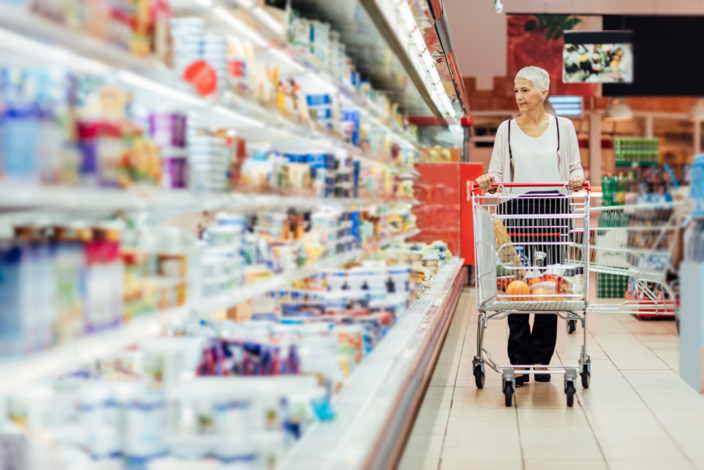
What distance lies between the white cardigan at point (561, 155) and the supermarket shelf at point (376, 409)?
0.99 meters

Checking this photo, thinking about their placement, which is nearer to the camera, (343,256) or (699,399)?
(343,256)

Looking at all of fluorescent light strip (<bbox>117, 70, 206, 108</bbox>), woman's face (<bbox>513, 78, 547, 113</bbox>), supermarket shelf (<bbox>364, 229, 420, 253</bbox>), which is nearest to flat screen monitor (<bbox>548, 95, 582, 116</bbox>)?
supermarket shelf (<bbox>364, 229, 420, 253</bbox>)

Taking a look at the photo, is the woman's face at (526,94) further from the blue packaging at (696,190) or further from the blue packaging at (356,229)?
the blue packaging at (696,190)

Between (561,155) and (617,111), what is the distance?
994 centimetres

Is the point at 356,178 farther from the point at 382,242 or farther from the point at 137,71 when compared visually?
the point at 137,71

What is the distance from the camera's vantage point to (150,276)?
1878 mm

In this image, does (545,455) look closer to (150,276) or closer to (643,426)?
(643,426)

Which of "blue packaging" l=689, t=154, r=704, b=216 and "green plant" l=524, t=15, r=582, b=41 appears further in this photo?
"green plant" l=524, t=15, r=582, b=41

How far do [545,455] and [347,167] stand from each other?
152 cm

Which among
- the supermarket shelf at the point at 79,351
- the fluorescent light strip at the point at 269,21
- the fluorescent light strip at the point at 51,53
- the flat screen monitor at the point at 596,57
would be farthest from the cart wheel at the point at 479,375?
the flat screen monitor at the point at 596,57

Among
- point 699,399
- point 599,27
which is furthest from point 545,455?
point 599,27

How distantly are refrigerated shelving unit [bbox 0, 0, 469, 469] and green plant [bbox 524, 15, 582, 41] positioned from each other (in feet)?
24.9

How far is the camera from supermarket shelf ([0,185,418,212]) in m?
1.34

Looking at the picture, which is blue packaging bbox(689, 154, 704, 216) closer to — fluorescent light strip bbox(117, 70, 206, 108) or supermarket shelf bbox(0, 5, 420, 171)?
supermarket shelf bbox(0, 5, 420, 171)
